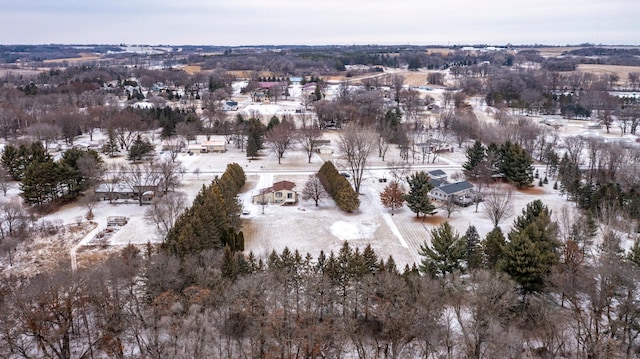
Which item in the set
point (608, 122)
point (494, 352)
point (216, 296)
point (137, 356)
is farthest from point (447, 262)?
point (608, 122)

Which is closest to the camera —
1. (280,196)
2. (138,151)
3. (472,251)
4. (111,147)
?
(472,251)

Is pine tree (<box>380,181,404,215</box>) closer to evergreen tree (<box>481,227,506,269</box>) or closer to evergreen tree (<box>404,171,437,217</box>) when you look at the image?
evergreen tree (<box>404,171,437,217</box>)

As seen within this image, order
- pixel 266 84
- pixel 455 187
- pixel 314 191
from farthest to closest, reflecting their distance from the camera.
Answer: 1. pixel 266 84
2. pixel 455 187
3. pixel 314 191

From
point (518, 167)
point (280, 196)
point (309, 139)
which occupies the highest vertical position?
point (309, 139)

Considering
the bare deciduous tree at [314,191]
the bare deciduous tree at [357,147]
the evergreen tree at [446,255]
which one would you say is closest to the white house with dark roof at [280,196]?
the bare deciduous tree at [314,191]

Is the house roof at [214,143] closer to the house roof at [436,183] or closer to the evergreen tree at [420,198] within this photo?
the house roof at [436,183]

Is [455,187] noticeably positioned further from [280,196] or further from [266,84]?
[266,84]

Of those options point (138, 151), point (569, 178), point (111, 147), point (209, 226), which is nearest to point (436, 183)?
point (569, 178)
